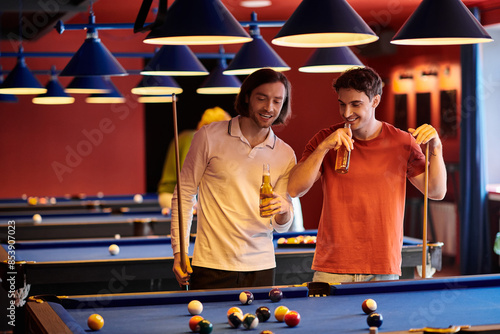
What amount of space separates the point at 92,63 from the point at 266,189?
180 centimetres

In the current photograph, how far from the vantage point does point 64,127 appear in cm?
997

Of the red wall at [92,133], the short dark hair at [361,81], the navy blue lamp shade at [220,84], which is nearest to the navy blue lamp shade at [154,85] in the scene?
the navy blue lamp shade at [220,84]

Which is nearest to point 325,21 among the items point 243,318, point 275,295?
point 275,295

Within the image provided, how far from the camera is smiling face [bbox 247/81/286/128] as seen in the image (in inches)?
120

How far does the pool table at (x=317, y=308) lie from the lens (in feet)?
7.52

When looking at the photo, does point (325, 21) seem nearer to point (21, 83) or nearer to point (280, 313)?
point (280, 313)

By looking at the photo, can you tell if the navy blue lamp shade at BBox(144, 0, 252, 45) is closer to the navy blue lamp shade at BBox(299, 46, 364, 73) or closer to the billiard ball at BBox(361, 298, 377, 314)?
the billiard ball at BBox(361, 298, 377, 314)

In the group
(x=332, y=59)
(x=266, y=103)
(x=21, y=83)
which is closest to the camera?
(x=266, y=103)

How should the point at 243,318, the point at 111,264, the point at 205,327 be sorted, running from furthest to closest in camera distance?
the point at 111,264
the point at 243,318
the point at 205,327

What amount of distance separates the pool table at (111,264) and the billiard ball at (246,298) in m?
1.37

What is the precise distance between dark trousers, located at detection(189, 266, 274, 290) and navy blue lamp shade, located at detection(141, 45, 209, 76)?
5.50 ft

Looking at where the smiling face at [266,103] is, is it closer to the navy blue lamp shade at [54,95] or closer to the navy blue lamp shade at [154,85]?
the navy blue lamp shade at [154,85]

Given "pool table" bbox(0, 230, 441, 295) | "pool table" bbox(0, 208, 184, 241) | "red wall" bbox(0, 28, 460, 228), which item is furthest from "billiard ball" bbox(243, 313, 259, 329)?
"red wall" bbox(0, 28, 460, 228)

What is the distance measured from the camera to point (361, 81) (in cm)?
296
